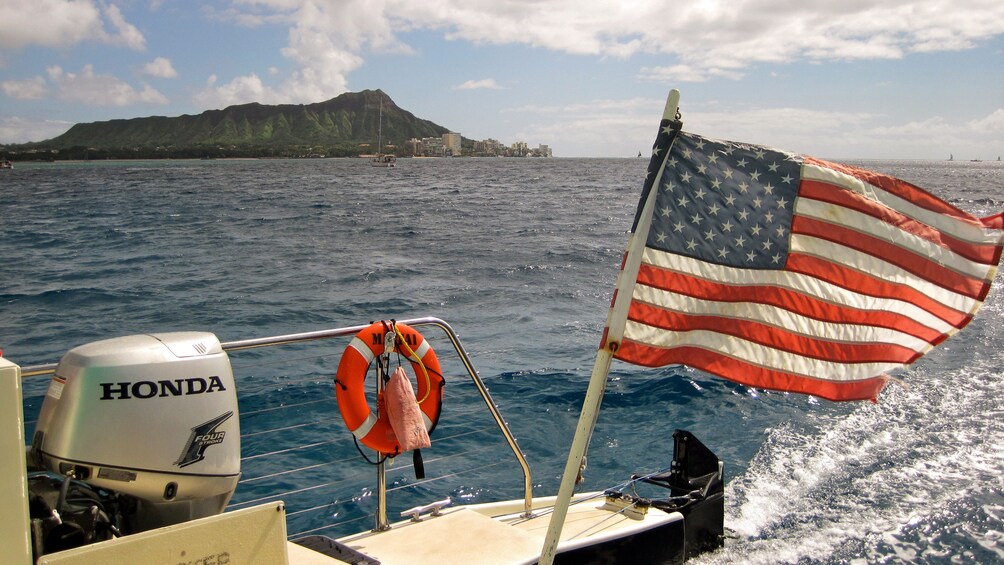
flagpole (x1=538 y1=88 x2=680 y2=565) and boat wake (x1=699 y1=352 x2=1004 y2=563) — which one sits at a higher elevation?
flagpole (x1=538 y1=88 x2=680 y2=565)

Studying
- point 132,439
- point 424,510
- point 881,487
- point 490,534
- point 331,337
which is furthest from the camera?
point 881,487

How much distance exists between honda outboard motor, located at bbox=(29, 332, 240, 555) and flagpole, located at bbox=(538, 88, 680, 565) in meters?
1.24

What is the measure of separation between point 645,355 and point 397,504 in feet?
13.5

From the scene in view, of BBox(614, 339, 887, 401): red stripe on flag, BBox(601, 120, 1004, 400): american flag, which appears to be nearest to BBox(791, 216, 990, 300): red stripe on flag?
BBox(601, 120, 1004, 400): american flag

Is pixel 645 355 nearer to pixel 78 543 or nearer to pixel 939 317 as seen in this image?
pixel 939 317

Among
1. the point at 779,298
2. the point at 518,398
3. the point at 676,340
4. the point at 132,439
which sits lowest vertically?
the point at 518,398

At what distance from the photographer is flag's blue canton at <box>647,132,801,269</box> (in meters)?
3.06

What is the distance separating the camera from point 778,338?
Answer: 10.4 ft

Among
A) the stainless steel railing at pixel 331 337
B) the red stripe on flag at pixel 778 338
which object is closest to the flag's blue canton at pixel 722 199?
the red stripe on flag at pixel 778 338

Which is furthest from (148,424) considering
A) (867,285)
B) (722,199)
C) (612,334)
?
(867,285)

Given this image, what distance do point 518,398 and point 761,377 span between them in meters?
6.41

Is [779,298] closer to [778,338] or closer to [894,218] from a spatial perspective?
[778,338]

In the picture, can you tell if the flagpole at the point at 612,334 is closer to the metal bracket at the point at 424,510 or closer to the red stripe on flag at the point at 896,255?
the red stripe on flag at the point at 896,255

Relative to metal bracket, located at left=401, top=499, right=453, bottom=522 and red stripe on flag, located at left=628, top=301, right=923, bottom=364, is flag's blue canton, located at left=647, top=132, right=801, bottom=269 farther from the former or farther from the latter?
metal bracket, located at left=401, top=499, right=453, bottom=522
